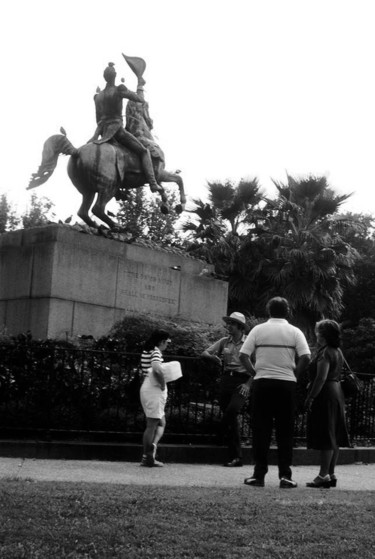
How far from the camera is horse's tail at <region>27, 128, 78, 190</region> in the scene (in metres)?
17.0

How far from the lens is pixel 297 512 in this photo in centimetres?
677

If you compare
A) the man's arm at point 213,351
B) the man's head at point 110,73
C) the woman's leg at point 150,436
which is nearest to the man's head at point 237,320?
the man's arm at point 213,351

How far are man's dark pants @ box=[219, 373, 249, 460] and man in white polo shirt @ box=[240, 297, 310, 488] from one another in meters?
1.73

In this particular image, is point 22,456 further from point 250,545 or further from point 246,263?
point 246,263

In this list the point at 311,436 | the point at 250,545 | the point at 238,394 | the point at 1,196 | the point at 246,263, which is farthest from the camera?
the point at 1,196

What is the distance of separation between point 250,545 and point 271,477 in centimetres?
429

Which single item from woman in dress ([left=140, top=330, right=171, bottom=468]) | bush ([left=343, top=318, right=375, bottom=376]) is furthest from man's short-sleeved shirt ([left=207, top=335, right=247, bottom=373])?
bush ([left=343, top=318, right=375, bottom=376])

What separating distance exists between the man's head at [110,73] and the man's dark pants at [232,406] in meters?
8.49

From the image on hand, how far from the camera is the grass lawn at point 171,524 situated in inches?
215

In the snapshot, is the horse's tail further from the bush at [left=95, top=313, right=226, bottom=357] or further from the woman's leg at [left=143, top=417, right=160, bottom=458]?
the woman's leg at [left=143, top=417, right=160, bottom=458]

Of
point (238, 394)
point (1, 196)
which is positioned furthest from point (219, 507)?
point (1, 196)

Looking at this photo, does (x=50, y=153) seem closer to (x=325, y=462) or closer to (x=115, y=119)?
(x=115, y=119)

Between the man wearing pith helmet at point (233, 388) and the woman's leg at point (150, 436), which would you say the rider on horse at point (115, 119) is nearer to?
the man wearing pith helmet at point (233, 388)

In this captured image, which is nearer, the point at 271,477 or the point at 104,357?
the point at 271,477
